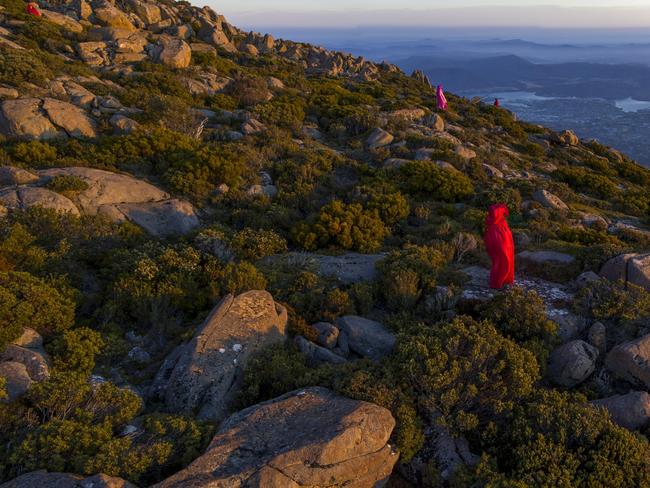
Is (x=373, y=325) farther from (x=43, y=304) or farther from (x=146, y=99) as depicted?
(x=146, y=99)

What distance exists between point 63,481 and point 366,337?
4.56 m

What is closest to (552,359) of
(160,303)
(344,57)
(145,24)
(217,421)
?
(217,421)

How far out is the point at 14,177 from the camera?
11617mm

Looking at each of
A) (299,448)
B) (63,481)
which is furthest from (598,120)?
(63,481)

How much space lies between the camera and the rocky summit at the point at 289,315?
5.19 metres

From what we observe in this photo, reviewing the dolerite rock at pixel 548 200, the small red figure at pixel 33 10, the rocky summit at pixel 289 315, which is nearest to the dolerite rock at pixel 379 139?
the rocky summit at pixel 289 315

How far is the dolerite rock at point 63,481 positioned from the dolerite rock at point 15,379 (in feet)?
4.34

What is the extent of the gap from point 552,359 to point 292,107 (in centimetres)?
1895

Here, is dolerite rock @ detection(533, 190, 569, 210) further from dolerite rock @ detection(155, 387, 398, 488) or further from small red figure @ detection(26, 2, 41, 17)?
small red figure @ detection(26, 2, 41, 17)

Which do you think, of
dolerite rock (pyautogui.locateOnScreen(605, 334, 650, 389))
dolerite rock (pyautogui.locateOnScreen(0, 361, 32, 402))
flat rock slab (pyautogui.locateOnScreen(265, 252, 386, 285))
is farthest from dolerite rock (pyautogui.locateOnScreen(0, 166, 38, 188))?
dolerite rock (pyautogui.locateOnScreen(605, 334, 650, 389))

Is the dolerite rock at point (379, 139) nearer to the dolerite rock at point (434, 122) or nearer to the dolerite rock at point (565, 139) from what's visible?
the dolerite rock at point (434, 122)

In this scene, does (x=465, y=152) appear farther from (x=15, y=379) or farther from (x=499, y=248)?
(x=15, y=379)

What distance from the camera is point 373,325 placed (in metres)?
8.04

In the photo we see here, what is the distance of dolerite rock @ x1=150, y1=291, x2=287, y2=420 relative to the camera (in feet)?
20.0
